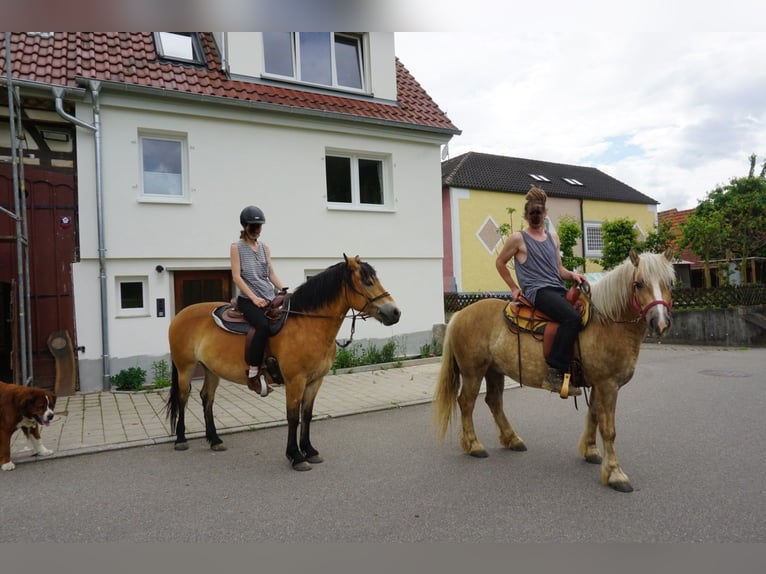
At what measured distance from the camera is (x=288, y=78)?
10.1 meters

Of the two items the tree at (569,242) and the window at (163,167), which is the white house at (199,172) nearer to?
the window at (163,167)

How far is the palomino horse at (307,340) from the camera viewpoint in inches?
173

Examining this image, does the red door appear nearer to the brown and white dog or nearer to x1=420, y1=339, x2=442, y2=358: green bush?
the brown and white dog

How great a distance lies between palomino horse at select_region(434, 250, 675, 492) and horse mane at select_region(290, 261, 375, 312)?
1241mm

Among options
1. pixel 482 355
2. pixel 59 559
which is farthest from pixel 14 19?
pixel 482 355

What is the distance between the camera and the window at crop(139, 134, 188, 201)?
28.2ft

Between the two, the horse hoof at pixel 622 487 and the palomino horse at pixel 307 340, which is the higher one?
the palomino horse at pixel 307 340

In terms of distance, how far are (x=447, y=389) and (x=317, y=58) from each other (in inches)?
338

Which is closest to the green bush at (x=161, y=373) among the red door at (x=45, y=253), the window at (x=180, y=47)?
the red door at (x=45, y=253)

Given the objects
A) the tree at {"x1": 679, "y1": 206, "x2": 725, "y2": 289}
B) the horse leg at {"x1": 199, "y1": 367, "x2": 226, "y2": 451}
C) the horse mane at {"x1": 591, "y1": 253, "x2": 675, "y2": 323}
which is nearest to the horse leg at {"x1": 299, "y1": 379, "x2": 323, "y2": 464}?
the horse leg at {"x1": 199, "y1": 367, "x2": 226, "y2": 451}

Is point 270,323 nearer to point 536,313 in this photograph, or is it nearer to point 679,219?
point 536,313

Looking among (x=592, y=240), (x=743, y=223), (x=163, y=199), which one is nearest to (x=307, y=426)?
(x=163, y=199)

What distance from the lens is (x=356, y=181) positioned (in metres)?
10.4

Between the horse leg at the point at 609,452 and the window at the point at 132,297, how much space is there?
7.37m
